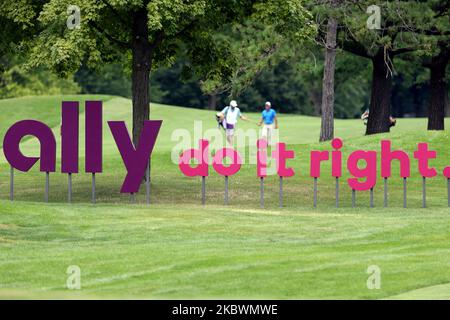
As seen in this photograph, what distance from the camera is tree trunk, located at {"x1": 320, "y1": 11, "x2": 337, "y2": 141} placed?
156 ft

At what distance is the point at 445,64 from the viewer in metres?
54.4

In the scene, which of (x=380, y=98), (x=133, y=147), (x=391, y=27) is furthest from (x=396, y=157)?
(x=380, y=98)

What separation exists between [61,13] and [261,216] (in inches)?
346

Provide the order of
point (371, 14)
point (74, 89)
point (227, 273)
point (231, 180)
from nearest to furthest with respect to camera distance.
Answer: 1. point (227, 273)
2. point (231, 180)
3. point (371, 14)
4. point (74, 89)

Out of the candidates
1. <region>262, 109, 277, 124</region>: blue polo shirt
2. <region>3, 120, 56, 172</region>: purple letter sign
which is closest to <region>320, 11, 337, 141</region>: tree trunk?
<region>262, 109, 277, 124</region>: blue polo shirt

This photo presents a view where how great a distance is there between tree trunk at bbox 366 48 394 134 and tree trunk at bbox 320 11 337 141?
323 cm

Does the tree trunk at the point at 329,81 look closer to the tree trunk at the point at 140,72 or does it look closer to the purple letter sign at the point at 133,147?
the tree trunk at the point at 140,72

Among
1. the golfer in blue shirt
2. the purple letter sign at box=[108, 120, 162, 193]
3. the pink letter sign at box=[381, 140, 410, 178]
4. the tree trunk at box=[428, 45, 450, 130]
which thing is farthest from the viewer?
the tree trunk at box=[428, 45, 450, 130]

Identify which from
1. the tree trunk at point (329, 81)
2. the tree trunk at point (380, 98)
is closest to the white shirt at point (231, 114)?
the tree trunk at point (329, 81)

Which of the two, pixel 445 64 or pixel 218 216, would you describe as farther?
pixel 445 64

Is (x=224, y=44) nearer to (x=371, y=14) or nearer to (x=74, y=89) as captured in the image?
(x=371, y=14)

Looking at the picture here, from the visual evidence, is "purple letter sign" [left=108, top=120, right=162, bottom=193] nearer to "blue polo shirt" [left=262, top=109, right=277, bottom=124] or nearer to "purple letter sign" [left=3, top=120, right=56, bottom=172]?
"purple letter sign" [left=3, top=120, right=56, bottom=172]

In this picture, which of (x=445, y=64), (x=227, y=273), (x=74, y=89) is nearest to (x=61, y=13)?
(x=227, y=273)

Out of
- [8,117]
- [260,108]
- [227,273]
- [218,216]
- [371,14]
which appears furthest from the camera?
[260,108]
